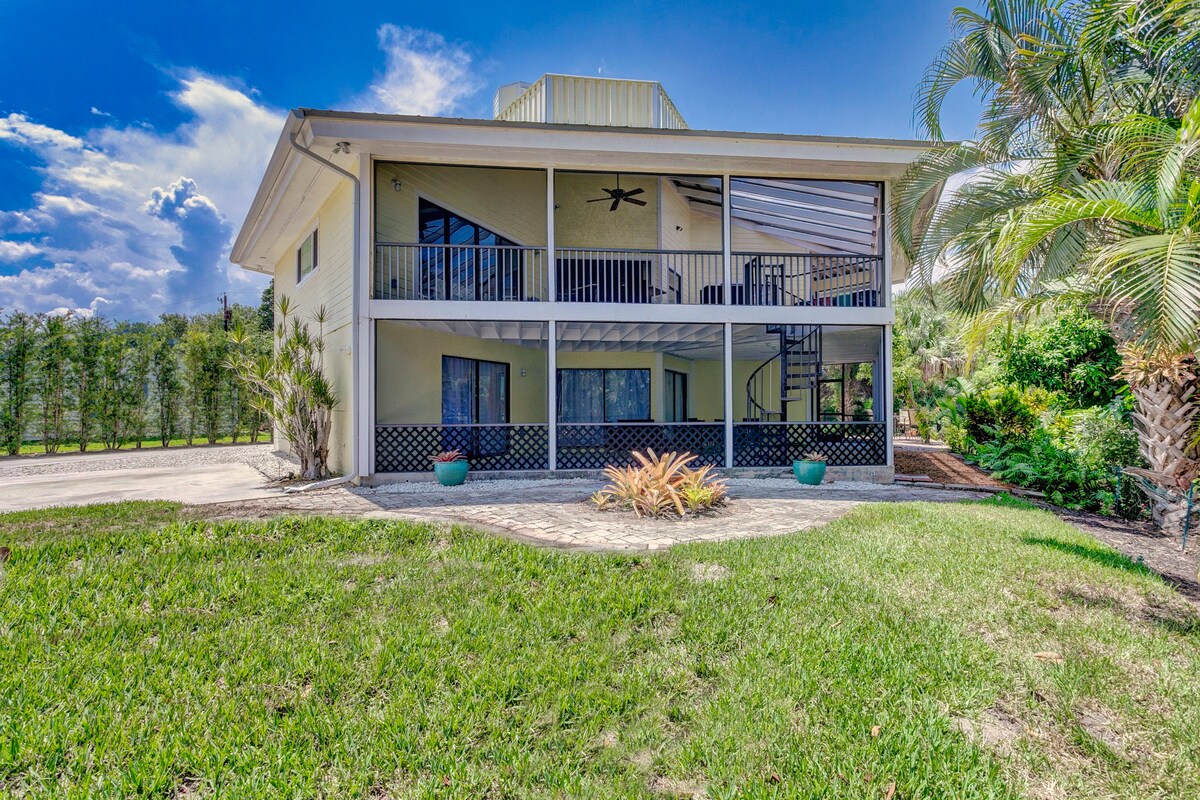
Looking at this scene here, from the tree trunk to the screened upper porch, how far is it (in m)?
4.56

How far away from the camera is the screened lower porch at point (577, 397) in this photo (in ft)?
31.3

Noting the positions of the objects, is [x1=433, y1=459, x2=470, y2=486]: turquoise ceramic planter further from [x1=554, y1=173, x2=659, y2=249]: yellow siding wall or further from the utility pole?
the utility pole

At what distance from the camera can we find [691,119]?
14.7 m

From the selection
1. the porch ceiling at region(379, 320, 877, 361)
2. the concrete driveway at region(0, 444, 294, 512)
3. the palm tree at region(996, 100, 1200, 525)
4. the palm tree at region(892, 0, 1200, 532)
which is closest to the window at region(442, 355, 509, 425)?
the porch ceiling at region(379, 320, 877, 361)

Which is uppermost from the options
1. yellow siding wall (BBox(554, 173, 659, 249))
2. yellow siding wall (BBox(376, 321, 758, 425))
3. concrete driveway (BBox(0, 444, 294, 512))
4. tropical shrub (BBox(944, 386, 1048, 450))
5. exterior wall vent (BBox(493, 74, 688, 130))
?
exterior wall vent (BBox(493, 74, 688, 130))

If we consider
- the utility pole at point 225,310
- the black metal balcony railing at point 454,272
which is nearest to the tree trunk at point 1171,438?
the black metal balcony railing at point 454,272

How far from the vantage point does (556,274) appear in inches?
436

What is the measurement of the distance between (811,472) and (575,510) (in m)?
4.65

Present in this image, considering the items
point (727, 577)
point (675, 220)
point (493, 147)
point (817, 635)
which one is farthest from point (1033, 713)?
point (675, 220)

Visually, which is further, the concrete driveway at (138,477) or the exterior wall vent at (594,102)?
the exterior wall vent at (594,102)

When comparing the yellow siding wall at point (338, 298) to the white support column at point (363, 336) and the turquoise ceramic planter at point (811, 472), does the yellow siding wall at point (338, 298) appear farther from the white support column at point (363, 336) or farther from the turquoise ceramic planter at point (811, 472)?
the turquoise ceramic planter at point (811, 472)

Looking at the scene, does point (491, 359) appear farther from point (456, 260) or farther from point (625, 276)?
point (625, 276)

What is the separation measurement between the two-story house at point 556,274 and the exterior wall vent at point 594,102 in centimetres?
5

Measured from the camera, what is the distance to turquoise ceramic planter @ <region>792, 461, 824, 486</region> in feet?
30.2
